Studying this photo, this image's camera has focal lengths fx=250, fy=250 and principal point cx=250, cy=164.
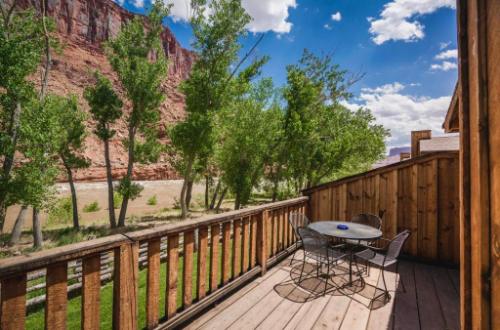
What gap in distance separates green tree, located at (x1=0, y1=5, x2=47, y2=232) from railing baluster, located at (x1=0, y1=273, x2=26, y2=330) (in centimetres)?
1030

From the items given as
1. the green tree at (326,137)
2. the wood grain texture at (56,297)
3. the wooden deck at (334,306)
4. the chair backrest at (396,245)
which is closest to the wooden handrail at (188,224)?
the wood grain texture at (56,297)

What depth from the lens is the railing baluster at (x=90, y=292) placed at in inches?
60.8

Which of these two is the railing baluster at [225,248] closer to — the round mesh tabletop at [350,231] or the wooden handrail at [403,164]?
the round mesh tabletop at [350,231]

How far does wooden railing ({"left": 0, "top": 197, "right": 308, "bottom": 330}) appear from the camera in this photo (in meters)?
1.24

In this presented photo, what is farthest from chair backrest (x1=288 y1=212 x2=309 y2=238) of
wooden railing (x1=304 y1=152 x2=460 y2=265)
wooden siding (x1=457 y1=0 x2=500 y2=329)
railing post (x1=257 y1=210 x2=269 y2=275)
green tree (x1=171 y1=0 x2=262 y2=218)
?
green tree (x1=171 y1=0 x2=262 y2=218)

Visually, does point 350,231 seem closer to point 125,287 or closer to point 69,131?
point 125,287

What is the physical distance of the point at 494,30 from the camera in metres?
0.76

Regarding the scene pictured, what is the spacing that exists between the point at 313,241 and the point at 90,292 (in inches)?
92.4

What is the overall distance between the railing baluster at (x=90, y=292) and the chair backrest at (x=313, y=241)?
2.10 metres

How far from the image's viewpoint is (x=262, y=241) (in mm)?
3385

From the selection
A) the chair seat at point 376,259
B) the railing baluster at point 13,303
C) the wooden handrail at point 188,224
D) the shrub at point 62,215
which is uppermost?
the wooden handrail at point 188,224

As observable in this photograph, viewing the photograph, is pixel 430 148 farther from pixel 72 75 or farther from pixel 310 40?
pixel 72 75

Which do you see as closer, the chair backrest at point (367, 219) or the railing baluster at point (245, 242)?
the railing baluster at point (245, 242)

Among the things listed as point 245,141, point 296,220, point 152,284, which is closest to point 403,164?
point 296,220
